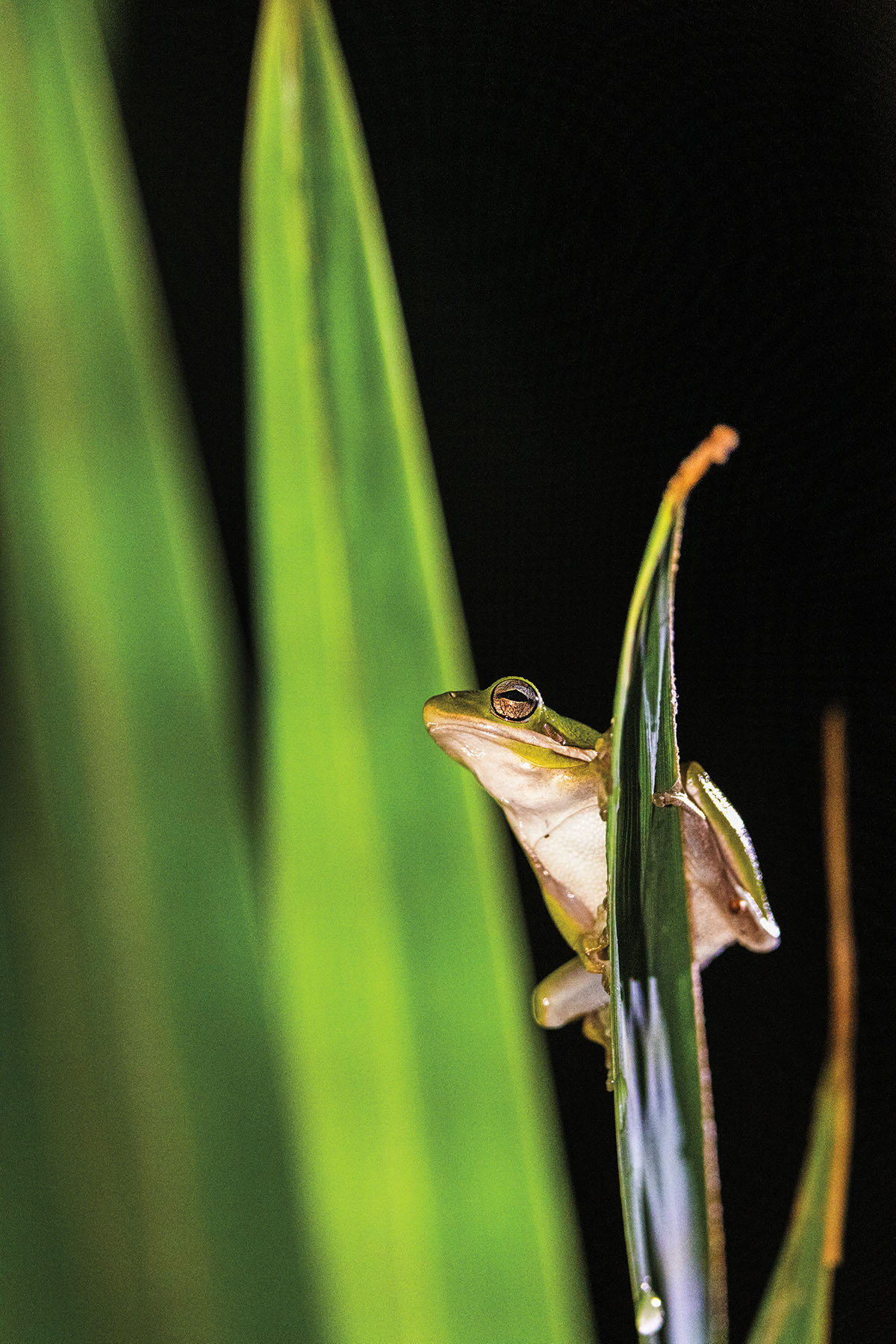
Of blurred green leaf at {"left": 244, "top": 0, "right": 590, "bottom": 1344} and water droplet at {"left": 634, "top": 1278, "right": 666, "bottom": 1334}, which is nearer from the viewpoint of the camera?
water droplet at {"left": 634, "top": 1278, "right": 666, "bottom": 1334}

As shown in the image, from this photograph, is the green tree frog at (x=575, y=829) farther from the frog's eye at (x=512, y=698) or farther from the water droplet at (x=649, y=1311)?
the water droplet at (x=649, y=1311)

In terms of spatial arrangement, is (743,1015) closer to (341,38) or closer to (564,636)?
(564,636)

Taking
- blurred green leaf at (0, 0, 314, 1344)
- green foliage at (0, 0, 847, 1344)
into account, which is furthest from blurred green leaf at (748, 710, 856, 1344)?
blurred green leaf at (0, 0, 314, 1344)

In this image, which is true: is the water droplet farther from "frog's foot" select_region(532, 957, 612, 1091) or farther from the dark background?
the dark background

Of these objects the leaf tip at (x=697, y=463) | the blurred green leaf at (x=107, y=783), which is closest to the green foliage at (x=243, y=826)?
the blurred green leaf at (x=107, y=783)

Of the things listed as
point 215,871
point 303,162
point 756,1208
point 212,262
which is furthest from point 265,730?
point 756,1208

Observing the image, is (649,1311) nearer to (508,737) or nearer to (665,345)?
(508,737)

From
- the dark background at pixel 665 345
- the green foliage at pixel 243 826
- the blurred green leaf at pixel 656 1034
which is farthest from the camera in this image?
the dark background at pixel 665 345

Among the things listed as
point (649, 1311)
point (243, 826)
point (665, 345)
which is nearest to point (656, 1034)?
point (649, 1311)
